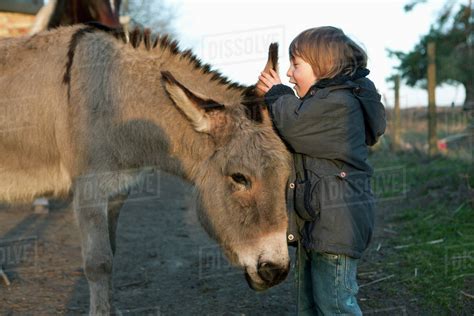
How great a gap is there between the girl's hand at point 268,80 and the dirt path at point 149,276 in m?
1.11

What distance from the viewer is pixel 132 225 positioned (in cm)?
723

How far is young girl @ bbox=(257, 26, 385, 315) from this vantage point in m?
2.83

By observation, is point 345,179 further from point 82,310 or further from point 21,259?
point 21,259

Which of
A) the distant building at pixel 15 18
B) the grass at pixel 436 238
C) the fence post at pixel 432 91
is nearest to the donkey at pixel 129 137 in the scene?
the grass at pixel 436 238

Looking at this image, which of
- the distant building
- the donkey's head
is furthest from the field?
the distant building

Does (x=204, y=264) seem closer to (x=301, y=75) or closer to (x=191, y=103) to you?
(x=191, y=103)

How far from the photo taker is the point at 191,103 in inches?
126

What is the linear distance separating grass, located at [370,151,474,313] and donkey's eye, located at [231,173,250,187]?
76.6 inches

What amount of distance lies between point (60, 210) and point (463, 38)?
10157mm

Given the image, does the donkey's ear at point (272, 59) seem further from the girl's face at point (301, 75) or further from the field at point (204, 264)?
the field at point (204, 264)

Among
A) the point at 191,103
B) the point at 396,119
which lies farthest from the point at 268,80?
the point at 396,119

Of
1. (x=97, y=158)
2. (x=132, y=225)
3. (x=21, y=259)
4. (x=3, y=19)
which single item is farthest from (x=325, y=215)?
(x=3, y=19)

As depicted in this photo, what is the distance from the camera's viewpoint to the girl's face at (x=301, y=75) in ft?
9.78

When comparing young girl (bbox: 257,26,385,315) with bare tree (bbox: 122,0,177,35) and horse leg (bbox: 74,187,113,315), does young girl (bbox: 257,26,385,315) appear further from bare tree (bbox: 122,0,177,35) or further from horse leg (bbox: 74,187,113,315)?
bare tree (bbox: 122,0,177,35)
